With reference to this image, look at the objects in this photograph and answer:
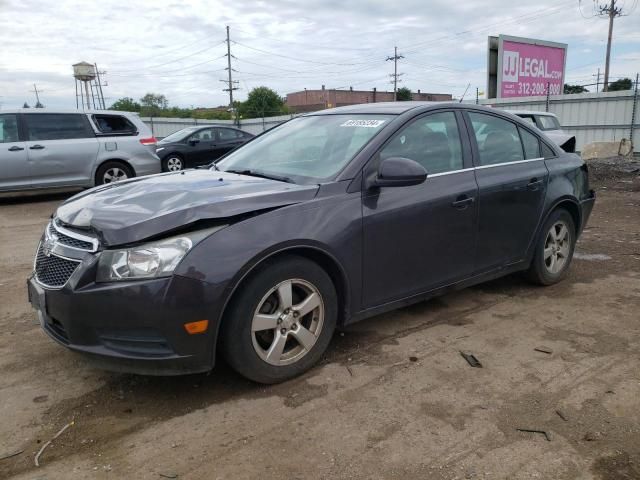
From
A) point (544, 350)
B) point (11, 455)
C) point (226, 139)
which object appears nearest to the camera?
point (11, 455)

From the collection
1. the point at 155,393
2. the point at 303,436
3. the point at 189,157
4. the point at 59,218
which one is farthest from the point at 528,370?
the point at 189,157

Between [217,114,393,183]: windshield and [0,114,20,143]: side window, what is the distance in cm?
721

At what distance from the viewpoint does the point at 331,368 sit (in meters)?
3.36

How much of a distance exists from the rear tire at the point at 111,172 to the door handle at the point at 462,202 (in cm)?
825

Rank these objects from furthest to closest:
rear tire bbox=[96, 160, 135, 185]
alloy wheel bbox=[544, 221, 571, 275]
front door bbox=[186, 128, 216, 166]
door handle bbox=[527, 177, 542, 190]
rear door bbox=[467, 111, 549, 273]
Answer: front door bbox=[186, 128, 216, 166] → rear tire bbox=[96, 160, 135, 185] → alloy wheel bbox=[544, 221, 571, 275] → door handle bbox=[527, 177, 542, 190] → rear door bbox=[467, 111, 549, 273]

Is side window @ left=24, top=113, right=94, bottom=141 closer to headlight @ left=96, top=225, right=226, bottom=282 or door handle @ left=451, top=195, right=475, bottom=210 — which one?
headlight @ left=96, top=225, right=226, bottom=282

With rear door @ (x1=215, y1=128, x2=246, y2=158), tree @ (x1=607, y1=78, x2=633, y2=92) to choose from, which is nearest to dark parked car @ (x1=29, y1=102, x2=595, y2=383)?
rear door @ (x1=215, y1=128, x2=246, y2=158)

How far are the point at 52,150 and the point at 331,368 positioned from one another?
8604 mm

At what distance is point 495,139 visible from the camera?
14.4 ft

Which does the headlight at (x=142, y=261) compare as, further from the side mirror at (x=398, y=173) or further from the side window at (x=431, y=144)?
the side window at (x=431, y=144)

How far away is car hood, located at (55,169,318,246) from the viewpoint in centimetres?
277

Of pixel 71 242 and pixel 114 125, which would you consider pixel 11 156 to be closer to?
pixel 114 125

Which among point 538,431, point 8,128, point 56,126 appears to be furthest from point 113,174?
point 538,431

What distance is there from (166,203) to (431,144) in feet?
6.35
